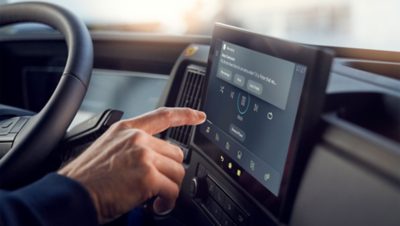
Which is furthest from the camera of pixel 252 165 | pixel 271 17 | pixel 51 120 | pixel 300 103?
pixel 271 17

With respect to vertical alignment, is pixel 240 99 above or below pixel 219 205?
above

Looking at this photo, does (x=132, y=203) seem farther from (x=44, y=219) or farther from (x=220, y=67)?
(x=220, y=67)

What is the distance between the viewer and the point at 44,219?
2.19 feet

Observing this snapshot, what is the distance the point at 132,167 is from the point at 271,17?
78 cm

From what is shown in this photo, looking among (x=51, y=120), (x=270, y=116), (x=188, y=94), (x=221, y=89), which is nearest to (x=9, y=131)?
(x=51, y=120)

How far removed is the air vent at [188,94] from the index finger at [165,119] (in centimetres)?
22

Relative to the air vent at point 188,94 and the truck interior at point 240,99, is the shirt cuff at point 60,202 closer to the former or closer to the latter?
the truck interior at point 240,99

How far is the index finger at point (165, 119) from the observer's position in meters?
0.83

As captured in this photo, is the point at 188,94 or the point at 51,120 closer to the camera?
the point at 51,120

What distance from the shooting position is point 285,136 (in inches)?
27.1

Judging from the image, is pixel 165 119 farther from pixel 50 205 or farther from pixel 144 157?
pixel 50 205

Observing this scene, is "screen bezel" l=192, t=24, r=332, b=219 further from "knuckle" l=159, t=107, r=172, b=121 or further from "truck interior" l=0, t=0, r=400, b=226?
"knuckle" l=159, t=107, r=172, b=121

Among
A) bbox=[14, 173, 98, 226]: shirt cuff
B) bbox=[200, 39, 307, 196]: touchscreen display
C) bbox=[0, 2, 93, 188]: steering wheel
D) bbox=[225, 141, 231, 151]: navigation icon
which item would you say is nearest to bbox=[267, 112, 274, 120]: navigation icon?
bbox=[200, 39, 307, 196]: touchscreen display

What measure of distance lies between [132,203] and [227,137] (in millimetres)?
187
